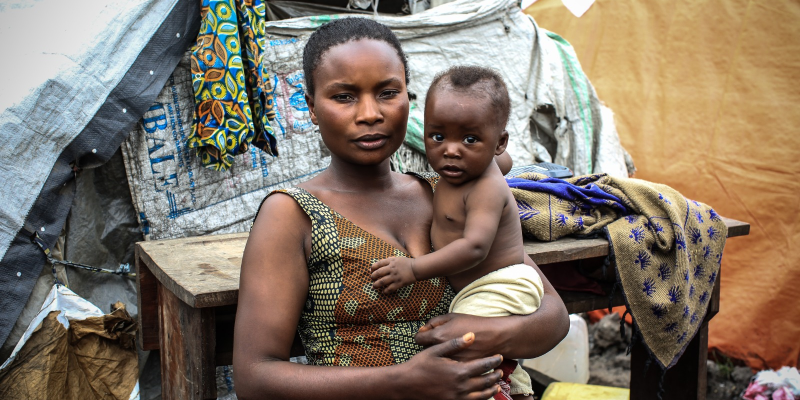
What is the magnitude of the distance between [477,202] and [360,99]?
0.41 meters

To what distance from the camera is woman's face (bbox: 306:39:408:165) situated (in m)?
1.45

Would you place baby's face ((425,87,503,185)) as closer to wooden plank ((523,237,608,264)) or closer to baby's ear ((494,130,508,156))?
baby's ear ((494,130,508,156))

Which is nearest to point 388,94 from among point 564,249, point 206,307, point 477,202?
point 477,202

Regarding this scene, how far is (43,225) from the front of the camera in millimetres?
2441

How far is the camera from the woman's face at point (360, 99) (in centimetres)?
145

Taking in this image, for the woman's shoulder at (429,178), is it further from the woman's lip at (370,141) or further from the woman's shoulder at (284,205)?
the woman's shoulder at (284,205)

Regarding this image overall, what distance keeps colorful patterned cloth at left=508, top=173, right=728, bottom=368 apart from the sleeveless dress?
93 cm

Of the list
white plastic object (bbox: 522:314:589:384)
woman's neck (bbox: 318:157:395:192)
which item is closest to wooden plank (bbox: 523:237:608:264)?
woman's neck (bbox: 318:157:395:192)

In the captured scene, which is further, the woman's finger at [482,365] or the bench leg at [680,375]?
the bench leg at [680,375]

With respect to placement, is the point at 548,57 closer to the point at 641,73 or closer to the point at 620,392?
the point at 641,73

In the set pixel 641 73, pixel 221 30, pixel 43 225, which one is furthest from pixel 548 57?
pixel 43 225

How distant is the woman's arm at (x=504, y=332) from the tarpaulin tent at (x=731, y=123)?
3.21m

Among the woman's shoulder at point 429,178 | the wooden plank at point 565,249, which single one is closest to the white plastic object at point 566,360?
the wooden plank at point 565,249

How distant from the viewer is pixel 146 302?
2139 mm
